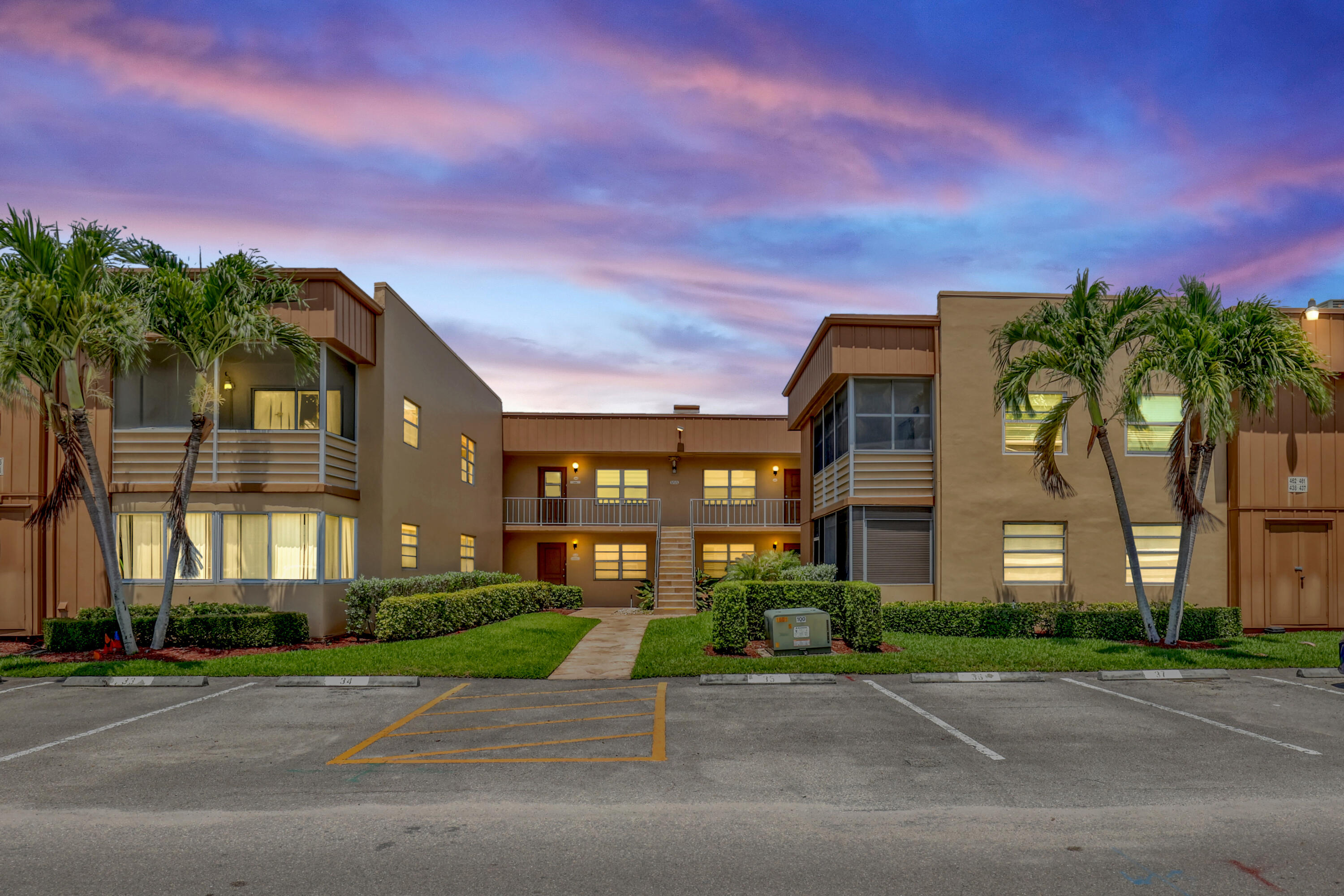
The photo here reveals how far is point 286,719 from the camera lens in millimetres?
Answer: 9703

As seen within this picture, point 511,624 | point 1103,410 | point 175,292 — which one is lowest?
point 511,624

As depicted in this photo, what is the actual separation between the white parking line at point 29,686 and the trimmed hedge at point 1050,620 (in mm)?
13078

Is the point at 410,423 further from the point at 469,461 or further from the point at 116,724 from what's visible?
the point at 116,724

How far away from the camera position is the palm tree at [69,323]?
12523 millimetres

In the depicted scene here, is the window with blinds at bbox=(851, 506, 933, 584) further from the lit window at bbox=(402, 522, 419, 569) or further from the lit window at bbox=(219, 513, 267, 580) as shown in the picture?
the lit window at bbox=(219, 513, 267, 580)

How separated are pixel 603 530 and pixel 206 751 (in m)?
20.0

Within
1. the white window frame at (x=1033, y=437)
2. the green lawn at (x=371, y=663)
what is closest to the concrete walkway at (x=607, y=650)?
the green lawn at (x=371, y=663)

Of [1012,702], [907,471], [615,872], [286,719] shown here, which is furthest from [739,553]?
[615,872]

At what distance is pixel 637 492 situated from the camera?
100 ft

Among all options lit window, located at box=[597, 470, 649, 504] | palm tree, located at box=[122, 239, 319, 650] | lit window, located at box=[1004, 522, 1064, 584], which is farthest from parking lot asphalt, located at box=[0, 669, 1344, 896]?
lit window, located at box=[597, 470, 649, 504]

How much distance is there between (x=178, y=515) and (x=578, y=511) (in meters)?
16.2

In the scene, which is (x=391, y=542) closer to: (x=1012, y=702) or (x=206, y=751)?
(x=206, y=751)

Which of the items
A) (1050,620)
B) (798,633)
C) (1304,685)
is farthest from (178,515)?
(1304,685)

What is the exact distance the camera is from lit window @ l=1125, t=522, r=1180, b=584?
59.9 feet
